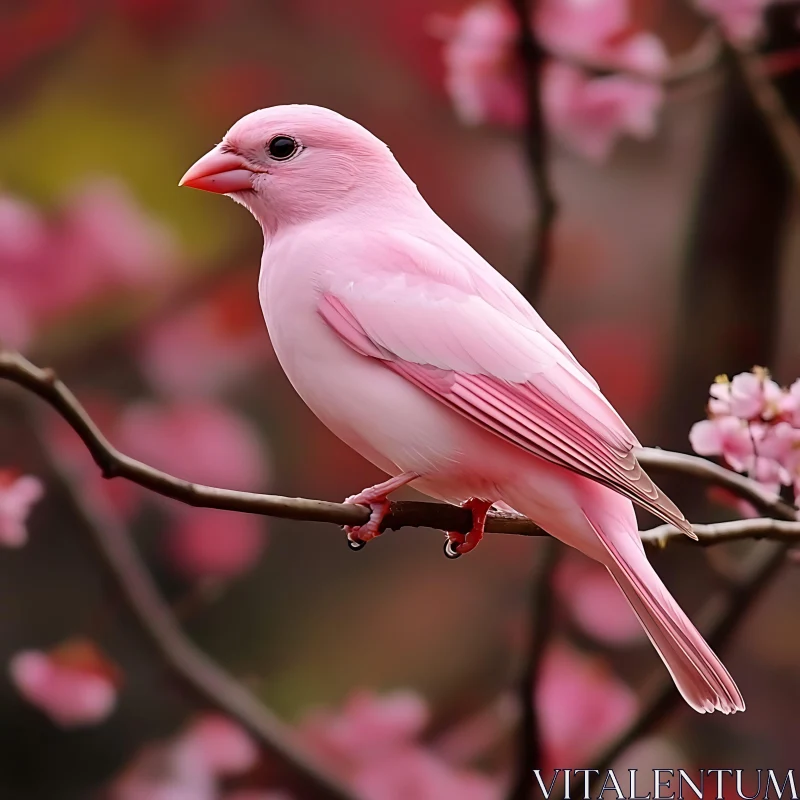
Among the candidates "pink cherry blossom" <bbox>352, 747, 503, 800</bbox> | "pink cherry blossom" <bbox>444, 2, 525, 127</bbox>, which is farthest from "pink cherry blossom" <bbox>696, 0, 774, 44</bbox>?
"pink cherry blossom" <bbox>352, 747, 503, 800</bbox>

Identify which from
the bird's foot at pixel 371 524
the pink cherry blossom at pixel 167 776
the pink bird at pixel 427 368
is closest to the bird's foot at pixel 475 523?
the pink bird at pixel 427 368

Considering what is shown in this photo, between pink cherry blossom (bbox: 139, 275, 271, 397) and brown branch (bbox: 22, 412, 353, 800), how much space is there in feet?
0.68

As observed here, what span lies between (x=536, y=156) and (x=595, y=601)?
727mm

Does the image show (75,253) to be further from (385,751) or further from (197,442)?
(385,751)

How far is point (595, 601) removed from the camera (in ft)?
5.37

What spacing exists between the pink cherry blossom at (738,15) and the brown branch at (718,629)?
711 millimetres

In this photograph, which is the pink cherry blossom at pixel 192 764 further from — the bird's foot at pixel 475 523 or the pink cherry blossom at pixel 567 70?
the pink cherry blossom at pixel 567 70

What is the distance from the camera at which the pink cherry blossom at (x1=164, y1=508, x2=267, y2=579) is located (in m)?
1.64

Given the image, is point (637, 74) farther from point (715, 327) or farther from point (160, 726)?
point (160, 726)

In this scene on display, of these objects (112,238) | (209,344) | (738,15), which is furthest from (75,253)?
(738,15)

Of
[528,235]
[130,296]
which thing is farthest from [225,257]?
[528,235]

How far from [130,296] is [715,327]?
Answer: 85 cm

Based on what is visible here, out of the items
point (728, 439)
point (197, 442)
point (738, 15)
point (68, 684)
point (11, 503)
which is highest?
point (738, 15)

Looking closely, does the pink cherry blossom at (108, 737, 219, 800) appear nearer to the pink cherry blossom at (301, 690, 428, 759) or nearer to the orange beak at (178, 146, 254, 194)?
the pink cherry blossom at (301, 690, 428, 759)
